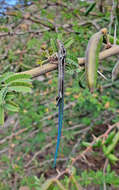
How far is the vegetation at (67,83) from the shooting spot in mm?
445

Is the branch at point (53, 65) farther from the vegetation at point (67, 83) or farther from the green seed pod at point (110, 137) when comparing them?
the green seed pod at point (110, 137)

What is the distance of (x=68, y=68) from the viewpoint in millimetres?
453

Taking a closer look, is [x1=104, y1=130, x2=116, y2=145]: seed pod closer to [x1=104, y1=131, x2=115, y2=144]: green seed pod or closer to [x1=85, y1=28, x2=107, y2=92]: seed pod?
[x1=104, y1=131, x2=115, y2=144]: green seed pod

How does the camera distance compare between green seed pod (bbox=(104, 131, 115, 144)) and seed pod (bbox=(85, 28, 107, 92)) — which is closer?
seed pod (bbox=(85, 28, 107, 92))

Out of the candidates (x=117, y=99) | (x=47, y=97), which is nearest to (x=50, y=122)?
(x=47, y=97)

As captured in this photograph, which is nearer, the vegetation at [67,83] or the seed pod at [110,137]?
the vegetation at [67,83]

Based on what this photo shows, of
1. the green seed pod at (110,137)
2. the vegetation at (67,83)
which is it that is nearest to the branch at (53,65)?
the vegetation at (67,83)

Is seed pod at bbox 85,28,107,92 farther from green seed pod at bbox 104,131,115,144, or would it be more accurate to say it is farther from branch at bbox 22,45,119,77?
green seed pod at bbox 104,131,115,144

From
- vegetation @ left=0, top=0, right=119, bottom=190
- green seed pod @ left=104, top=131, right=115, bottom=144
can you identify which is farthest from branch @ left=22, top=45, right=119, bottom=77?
green seed pod @ left=104, top=131, right=115, bottom=144

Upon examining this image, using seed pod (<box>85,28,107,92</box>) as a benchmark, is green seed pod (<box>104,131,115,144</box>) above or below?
below

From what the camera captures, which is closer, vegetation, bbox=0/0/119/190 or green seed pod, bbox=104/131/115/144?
vegetation, bbox=0/0/119/190

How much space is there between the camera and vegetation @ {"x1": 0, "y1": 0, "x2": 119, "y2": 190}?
45 cm

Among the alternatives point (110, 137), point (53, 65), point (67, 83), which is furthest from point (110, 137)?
point (67, 83)

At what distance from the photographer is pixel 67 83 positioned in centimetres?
171
